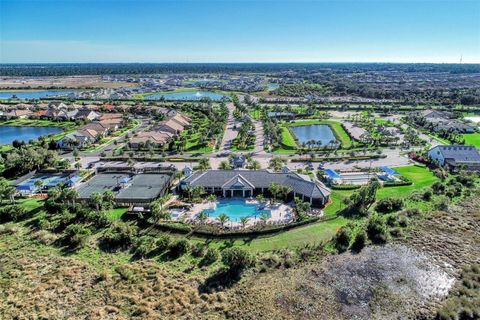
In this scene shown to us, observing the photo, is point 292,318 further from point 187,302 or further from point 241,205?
point 241,205

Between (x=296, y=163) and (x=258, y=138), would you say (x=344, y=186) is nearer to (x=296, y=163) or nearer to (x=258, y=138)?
(x=296, y=163)

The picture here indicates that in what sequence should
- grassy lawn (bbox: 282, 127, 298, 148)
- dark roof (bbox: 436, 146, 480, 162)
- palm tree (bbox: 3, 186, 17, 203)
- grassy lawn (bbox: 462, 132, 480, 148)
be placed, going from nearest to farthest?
palm tree (bbox: 3, 186, 17, 203) < dark roof (bbox: 436, 146, 480, 162) < grassy lawn (bbox: 282, 127, 298, 148) < grassy lawn (bbox: 462, 132, 480, 148)

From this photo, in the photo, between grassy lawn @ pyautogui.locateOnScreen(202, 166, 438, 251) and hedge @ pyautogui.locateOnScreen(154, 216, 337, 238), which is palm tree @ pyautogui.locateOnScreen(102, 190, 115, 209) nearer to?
hedge @ pyautogui.locateOnScreen(154, 216, 337, 238)

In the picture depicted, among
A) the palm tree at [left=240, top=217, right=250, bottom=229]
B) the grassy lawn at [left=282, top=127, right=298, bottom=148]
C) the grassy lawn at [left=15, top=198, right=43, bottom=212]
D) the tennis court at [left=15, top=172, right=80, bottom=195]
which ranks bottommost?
the grassy lawn at [left=15, top=198, right=43, bottom=212]

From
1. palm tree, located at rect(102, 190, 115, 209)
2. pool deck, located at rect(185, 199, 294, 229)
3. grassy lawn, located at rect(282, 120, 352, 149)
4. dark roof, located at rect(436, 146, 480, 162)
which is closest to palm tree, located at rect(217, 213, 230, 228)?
pool deck, located at rect(185, 199, 294, 229)

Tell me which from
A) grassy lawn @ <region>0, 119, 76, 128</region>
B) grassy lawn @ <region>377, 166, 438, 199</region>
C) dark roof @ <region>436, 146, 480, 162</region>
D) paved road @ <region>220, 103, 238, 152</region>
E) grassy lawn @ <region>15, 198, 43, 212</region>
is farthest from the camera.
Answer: grassy lawn @ <region>0, 119, 76, 128</region>

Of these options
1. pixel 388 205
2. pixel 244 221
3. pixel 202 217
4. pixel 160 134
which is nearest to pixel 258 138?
pixel 160 134

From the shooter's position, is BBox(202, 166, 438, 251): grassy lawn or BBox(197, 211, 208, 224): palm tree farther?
BBox(197, 211, 208, 224): palm tree
